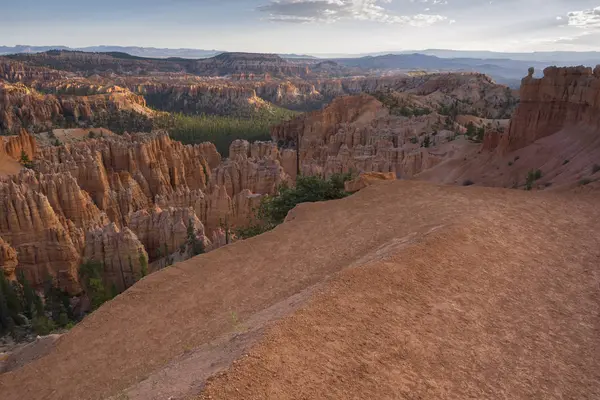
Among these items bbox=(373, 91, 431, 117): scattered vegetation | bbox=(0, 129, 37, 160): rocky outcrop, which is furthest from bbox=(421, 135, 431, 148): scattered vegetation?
bbox=(0, 129, 37, 160): rocky outcrop

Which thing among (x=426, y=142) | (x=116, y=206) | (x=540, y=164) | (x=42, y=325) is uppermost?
(x=540, y=164)

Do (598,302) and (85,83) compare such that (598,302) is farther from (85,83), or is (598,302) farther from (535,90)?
(85,83)

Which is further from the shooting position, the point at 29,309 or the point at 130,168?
the point at 130,168

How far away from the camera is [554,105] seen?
886 inches

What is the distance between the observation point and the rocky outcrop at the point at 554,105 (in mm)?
19734

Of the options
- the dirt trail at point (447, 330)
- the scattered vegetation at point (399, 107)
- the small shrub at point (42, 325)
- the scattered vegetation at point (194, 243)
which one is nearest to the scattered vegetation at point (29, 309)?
the small shrub at point (42, 325)

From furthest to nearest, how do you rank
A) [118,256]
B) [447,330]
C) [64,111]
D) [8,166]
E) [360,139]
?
1. [64,111]
2. [360,139]
3. [8,166]
4. [118,256]
5. [447,330]

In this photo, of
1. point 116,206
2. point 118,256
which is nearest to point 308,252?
point 118,256

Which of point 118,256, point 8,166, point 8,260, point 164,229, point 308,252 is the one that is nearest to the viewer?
point 308,252

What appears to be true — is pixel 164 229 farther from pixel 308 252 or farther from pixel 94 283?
pixel 308 252

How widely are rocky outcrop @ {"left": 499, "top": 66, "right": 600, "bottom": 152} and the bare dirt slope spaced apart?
10.7m

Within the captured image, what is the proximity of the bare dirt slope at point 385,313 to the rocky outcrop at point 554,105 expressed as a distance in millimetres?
10679

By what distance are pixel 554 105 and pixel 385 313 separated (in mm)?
21373

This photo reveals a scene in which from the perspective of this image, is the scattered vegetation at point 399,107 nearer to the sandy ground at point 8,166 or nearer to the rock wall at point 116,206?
the rock wall at point 116,206
